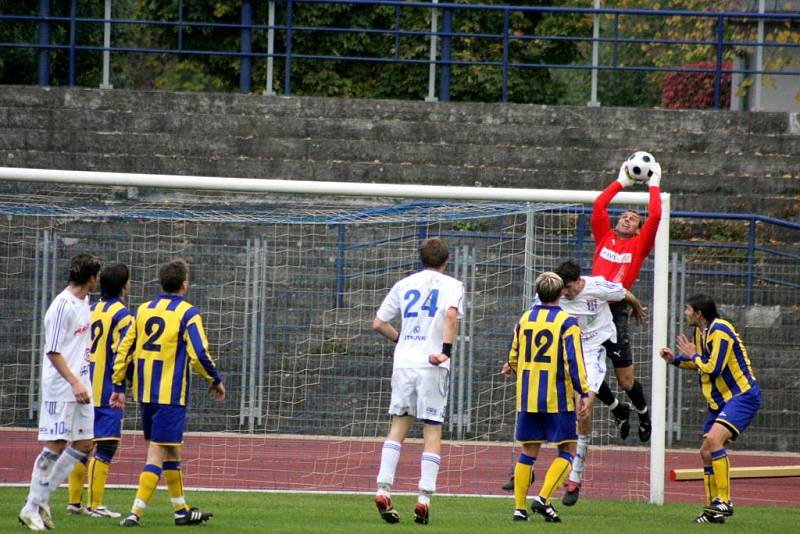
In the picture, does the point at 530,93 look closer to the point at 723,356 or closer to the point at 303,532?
the point at 723,356

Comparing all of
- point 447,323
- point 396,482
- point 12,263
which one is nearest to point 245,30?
point 12,263

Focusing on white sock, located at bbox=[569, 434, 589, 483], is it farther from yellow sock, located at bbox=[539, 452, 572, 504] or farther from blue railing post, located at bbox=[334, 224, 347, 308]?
blue railing post, located at bbox=[334, 224, 347, 308]

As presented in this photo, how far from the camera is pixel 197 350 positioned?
816 cm

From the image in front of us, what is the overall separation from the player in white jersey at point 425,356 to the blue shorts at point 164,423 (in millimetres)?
1442

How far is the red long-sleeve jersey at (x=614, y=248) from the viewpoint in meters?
10.2

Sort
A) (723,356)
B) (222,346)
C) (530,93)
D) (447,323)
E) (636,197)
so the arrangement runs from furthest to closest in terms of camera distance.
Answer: (530,93)
(222,346)
(636,197)
(723,356)
(447,323)

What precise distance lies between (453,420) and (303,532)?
4891 mm

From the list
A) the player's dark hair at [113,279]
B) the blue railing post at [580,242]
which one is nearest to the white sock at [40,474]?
the player's dark hair at [113,279]

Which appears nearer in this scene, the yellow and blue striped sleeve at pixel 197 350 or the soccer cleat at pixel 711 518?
the yellow and blue striped sleeve at pixel 197 350

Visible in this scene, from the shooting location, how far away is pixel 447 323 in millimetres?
8516

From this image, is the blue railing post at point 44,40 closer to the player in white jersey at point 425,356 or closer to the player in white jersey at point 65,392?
the player in white jersey at point 65,392

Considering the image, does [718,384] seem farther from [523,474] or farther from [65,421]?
[65,421]

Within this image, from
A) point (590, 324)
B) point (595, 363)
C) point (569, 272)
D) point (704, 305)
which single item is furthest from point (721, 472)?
point (569, 272)

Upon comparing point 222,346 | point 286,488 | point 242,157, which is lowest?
point 286,488
